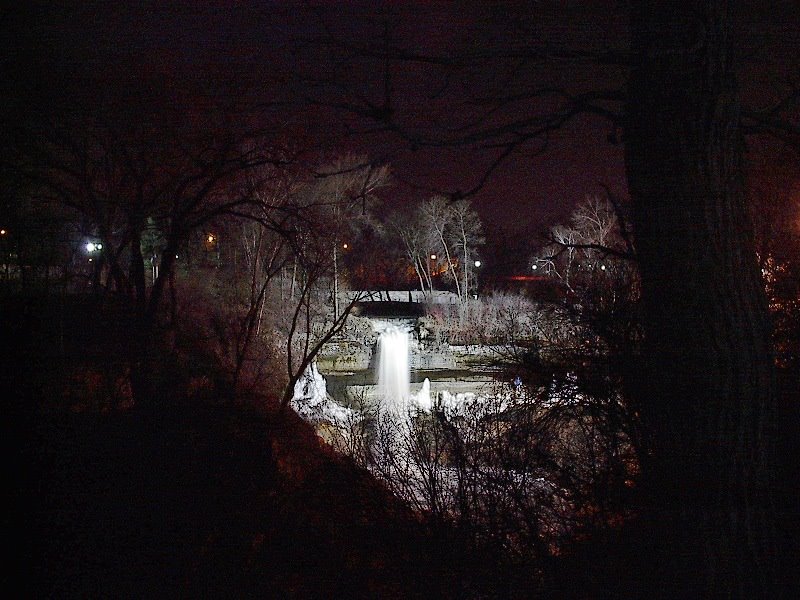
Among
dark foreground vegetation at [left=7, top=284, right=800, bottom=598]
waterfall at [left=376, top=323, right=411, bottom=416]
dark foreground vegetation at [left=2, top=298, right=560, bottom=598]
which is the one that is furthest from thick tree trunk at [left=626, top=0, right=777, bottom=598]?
waterfall at [left=376, top=323, right=411, bottom=416]

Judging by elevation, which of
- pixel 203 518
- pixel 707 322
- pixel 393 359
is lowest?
pixel 203 518

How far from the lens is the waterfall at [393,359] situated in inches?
786

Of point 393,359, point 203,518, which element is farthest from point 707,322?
point 393,359

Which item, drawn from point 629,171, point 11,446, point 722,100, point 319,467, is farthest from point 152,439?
point 722,100

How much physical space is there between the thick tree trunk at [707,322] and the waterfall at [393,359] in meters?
15.9

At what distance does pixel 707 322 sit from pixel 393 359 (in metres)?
20.8

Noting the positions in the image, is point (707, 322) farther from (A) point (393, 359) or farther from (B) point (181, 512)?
(A) point (393, 359)

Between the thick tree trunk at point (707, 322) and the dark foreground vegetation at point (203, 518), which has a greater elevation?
the thick tree trunk at point (707, 322)

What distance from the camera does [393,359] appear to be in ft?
75.4

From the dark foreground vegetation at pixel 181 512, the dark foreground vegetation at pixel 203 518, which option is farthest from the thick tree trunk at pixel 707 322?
the dark foreground vegetation at pixel 181 512

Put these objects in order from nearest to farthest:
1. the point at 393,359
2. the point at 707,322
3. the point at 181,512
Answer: the point at 707,322 → the point at 181,512 → the point at 393,359

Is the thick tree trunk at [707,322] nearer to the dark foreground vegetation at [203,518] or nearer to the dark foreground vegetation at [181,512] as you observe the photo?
the dark foreground vegetation at [203,518]

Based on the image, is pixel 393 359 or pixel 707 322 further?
pixel 393 359

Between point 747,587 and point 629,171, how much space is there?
1710mm
